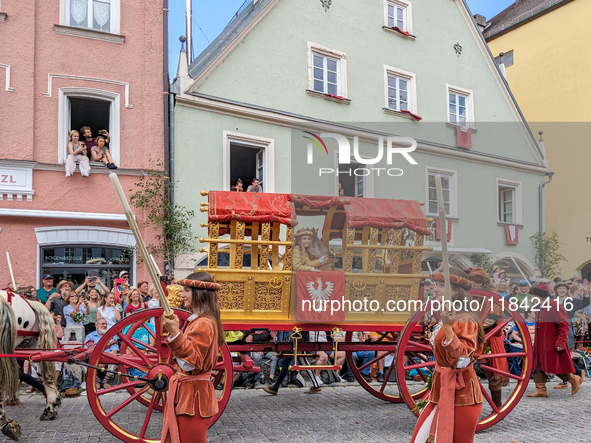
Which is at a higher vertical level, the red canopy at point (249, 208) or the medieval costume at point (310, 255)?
the red canopy at point (249, 208)

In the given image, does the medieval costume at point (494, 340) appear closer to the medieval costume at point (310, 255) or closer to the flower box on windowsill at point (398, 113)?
the medieval costume at point (310, 255)

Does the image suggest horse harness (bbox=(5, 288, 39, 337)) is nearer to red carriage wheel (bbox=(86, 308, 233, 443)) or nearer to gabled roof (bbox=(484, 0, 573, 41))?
red carriage wheel (bbox=(86, 308, 233, 443))

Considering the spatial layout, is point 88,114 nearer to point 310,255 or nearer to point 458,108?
point 310,255

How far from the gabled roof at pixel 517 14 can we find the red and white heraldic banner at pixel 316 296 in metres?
16.5

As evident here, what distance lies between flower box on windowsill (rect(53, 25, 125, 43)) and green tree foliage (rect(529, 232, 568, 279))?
9577 mm

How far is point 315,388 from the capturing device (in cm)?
753

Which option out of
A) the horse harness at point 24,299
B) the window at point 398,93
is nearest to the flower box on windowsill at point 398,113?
the window at point 398,93

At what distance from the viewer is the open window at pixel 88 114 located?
10398 millimetres

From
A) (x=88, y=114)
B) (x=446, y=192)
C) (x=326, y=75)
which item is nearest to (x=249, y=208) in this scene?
(x=88, y=114)

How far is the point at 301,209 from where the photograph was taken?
247 inches

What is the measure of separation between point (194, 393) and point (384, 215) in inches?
126

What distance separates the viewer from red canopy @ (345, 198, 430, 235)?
231 inches

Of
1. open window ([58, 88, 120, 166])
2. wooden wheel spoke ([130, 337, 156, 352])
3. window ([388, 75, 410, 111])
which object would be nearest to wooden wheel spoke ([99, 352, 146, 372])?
wooden wheel spoke ([130, 337, 156, 352])

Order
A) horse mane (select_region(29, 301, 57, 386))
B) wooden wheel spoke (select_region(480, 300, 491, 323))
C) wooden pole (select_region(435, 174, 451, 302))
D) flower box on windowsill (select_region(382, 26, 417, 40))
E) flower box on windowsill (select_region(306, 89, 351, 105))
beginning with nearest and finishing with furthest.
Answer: wooden pole (select_region(435, 174, 451, 302))
wooden wheel spoke (select_region(480, 300, 491, 323))
horse mane (select_region(29, 301, 57, 386))
flower box on windowsill (select_region(306, 89, 351, 105))
flower box on windowsill (select_region(382, 26, 417, 40))
